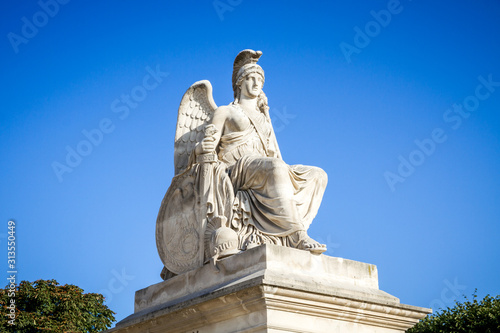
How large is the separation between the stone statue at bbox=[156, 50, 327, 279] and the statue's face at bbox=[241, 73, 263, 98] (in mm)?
16

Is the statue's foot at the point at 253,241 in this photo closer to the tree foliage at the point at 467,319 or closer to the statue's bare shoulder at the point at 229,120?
the statue's bare shoulder at the point at 229,120

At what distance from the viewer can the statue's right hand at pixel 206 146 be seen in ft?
34.0

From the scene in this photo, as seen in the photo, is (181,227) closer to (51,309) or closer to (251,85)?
(251,85)

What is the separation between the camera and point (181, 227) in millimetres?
10453

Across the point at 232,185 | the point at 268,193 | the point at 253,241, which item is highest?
the point at 232,185

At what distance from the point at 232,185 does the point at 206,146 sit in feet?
2.23

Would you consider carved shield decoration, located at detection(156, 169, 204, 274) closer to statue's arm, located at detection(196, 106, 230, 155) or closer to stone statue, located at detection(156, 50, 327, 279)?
stone statue, located at detection(156, 50, 327, 279)

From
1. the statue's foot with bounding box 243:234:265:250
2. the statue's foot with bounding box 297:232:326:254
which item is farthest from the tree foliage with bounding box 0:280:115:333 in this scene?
the statue's foot with bounding box 297:232:326:254

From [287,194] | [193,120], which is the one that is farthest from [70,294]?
[287,194]

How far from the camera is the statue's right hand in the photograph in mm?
10352

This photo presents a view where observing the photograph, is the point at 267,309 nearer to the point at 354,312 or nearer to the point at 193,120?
the point at 354,312

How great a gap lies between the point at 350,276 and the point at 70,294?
45.5 feet

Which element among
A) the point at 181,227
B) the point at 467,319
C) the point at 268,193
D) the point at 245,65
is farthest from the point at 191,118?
the point at 467,319

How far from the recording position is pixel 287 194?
9898mm
